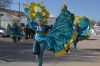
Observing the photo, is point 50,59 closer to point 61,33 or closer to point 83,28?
point 61,33

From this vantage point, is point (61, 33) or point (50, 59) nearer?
point (61, 33)

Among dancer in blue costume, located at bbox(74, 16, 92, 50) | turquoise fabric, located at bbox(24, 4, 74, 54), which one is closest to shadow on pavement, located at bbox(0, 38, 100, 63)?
dancer in blue costume, located at bbox(74, 16, 92, 50)

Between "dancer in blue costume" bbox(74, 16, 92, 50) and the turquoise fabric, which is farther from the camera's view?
"dancer in blue costume" bbox(74, 16, 92, 50)

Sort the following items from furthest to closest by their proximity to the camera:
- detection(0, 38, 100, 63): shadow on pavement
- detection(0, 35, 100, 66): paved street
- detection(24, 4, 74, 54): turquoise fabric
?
detection(0, 38, 100, 63): shadow on pavement → detection(0, 35, 100, 66): paved street → detection(24, 4, 74, 54): turquoise fabric

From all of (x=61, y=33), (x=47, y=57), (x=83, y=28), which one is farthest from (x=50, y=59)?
(x=83, y=28)

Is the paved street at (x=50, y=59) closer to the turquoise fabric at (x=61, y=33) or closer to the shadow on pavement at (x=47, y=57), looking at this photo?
the shadow on pavement at (x=47, y=57)

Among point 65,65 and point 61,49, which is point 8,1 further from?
point 61,49

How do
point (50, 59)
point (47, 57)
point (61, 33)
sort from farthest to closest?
point (47, 57), point (50, 59), point (61, 33)

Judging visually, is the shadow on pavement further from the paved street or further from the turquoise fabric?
the turquoise fabric

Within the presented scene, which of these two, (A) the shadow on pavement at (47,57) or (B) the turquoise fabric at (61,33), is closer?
(B) the turquoise fabric at (61,33)

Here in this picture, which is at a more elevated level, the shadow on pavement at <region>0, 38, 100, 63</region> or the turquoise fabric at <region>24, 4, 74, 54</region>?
the turquoise fabric at <region>24, 4, 74, 54</region>

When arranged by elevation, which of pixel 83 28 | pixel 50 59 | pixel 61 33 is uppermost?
pixel 83 28

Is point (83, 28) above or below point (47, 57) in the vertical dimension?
above

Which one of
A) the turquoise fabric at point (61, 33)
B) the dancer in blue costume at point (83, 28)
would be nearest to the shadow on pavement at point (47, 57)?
the dancer in blue costume at point (83, 28)
